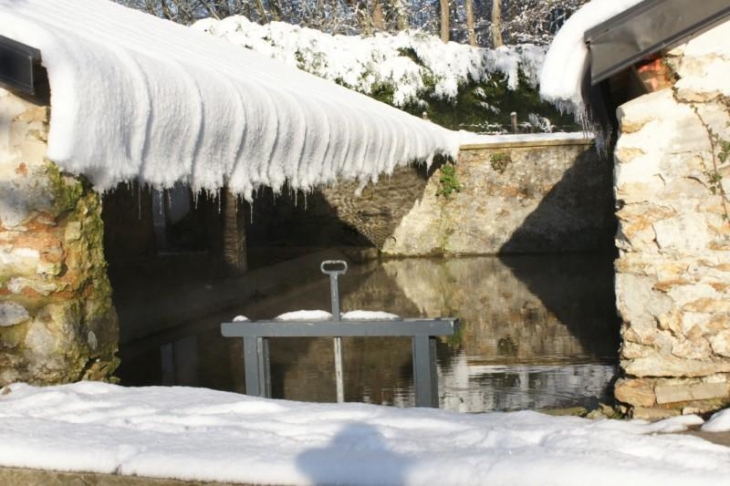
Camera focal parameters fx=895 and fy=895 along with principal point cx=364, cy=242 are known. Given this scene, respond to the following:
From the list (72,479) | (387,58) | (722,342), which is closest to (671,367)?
(722,342)

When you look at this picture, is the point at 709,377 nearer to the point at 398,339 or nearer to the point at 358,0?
the point at 398,339

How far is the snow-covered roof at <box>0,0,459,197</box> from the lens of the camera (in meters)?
3.95

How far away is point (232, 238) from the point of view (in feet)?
35.4

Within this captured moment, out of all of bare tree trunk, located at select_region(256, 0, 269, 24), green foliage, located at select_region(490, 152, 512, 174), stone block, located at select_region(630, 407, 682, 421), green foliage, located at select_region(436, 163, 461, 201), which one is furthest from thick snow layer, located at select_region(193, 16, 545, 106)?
stone block, located at select_region(630, 407, 682, 421)

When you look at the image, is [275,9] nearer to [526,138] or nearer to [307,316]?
[526,138]

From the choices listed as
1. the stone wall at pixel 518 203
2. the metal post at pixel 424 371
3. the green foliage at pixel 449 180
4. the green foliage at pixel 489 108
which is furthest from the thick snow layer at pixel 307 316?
the green foliage at pixel 489 108

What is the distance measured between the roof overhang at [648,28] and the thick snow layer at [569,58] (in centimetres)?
10

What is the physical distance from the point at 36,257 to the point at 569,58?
2594 millimetres

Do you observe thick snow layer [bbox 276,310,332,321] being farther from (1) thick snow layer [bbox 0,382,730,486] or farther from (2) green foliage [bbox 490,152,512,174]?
(2) green foliage [bbox 490,152,512,174]

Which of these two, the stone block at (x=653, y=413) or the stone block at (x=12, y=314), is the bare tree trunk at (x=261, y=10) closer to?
the stone block at (x=12, y=314)

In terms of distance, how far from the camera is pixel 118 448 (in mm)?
2721

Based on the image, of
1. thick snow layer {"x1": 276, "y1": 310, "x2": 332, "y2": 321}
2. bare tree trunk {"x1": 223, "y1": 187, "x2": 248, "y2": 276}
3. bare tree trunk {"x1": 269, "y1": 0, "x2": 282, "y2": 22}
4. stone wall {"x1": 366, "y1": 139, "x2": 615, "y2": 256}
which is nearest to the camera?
thick snow layer {"x1": 276, "y1": 310, "x2": 332, "y2": 321}

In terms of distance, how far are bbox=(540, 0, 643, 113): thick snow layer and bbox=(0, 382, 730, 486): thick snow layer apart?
1.66 m

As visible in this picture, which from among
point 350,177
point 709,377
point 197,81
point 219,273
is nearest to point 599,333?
point 350,177
